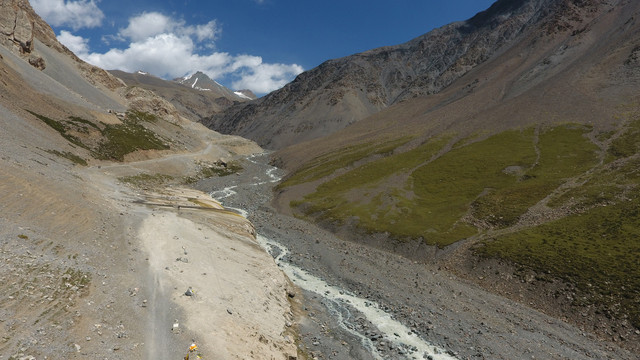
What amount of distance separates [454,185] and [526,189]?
53.9 feet

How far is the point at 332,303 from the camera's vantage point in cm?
3825

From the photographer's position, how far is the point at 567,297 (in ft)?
129

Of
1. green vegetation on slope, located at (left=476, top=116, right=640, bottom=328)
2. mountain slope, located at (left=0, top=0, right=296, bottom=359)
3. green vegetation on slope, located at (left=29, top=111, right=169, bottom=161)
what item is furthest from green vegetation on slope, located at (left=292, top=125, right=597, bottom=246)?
green vegetation on slope, located at (left=29, top=111, right=169, bottom=161)

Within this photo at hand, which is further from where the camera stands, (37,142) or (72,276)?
(37,142)

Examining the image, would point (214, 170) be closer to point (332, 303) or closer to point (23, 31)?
point (23, 31)

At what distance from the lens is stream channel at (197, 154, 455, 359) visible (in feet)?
96.0

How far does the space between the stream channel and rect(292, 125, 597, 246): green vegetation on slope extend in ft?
41.5

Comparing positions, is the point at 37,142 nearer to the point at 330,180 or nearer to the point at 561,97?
the point at 330,180

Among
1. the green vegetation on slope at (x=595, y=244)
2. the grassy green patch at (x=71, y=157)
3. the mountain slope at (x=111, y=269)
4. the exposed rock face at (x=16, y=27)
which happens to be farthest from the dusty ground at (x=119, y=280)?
the exposed rock face at (x=16, y=27)

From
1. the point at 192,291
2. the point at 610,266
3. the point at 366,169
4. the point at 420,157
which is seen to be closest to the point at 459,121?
the point at 420,157

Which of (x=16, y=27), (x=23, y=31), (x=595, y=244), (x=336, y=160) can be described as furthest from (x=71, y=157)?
(x=595, y=244)

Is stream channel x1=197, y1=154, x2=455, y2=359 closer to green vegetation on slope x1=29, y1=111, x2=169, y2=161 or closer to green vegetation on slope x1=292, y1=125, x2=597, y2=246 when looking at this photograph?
green vegetation on slope x1=292, y1=125, x2=597, y2=246

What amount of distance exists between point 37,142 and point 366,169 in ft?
275

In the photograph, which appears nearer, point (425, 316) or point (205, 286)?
point (205, 286)
